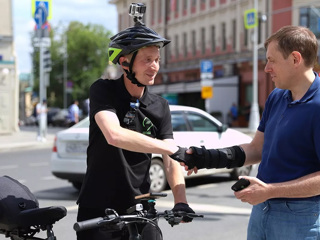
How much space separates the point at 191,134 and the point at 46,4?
13.6 meters

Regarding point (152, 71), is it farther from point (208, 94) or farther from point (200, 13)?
point (200, 13)

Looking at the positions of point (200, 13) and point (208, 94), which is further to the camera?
point (200, 13)

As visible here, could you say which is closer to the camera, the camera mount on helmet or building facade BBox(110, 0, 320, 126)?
the camera mount on helmet

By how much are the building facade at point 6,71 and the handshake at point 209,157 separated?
93.4 ft

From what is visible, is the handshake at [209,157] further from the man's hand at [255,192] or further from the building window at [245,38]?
the building window at [245,38]

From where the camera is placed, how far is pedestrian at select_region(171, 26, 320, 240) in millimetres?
2662

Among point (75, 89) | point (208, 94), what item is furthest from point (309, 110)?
point (75, 89)

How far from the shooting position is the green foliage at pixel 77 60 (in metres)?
82.3

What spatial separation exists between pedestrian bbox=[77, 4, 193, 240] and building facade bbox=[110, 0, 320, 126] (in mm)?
34359

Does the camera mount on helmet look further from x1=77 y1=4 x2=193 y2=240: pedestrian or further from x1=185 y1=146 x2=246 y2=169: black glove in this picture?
x1=185 y1=146 x2=246 y2=169: black glove

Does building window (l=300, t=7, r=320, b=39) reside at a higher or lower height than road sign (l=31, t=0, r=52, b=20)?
higher

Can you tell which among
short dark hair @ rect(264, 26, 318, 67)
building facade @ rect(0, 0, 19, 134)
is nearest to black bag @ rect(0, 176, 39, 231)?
short dark hair @ rect(264, 26, 318, 67)

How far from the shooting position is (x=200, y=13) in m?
51.5

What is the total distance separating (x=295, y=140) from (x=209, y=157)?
0.49 meters
